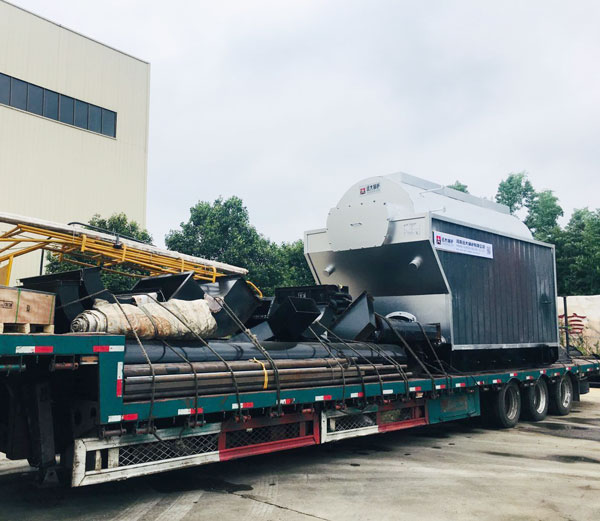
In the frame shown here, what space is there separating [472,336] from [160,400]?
6657mm

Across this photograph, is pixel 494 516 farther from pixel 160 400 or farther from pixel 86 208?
pixel 86 208

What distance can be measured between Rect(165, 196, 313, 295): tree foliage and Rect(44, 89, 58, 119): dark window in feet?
28.0

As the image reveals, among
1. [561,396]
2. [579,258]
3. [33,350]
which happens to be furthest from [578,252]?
[33,350]

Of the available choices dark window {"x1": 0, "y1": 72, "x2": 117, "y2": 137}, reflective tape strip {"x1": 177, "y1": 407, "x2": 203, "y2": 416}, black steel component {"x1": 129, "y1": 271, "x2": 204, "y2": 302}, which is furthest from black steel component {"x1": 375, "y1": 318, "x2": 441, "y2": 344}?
dark window {"x1": 0, "y1": 72, "x2": 117, "y2": 137}

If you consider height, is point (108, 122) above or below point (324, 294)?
above

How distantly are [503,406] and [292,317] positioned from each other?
5.18m

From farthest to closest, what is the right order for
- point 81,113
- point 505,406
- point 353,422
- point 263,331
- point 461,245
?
point 81,113 → point 505,406 → point 461,245 → point 263,331 → point 353,422

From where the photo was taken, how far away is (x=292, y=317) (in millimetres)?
8461

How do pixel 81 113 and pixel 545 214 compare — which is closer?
pixel 81 113

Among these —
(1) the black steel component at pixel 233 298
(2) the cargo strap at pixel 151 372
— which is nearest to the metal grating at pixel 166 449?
(2) the cargo strap at pixel 151 372

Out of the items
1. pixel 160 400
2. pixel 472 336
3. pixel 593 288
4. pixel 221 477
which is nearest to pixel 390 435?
pixel 472 336

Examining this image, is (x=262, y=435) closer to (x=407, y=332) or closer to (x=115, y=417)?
(x=115, y=417)

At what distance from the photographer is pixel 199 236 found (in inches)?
1240

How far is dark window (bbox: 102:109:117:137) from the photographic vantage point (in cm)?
2892
